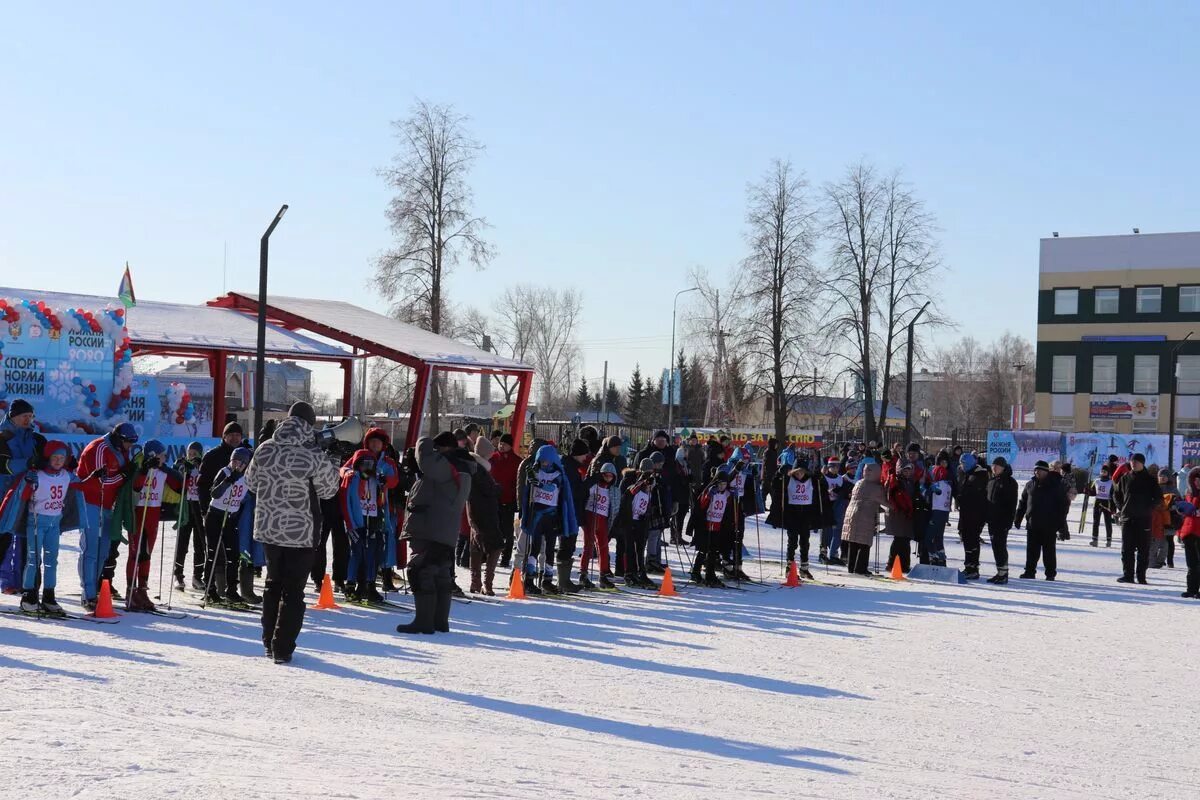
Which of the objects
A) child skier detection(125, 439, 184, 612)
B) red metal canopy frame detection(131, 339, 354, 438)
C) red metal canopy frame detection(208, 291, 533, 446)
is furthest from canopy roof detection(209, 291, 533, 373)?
child skier detection(125, 439, 184, 612)

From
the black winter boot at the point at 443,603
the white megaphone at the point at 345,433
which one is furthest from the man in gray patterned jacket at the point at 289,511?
the white megaphone at the point at 345,433

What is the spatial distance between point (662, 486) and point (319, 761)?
1030cm

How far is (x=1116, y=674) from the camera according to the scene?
1094 cm

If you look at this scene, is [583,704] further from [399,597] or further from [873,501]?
[873,501]

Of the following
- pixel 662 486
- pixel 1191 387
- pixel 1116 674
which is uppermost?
pixel 1191 387

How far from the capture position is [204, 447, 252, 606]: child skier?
12133 mm

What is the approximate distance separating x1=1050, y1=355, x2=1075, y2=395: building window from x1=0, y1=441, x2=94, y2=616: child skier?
2277 inches

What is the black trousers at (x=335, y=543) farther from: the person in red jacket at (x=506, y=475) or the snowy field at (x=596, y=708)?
the person in red jacket at (x=506, y=475)

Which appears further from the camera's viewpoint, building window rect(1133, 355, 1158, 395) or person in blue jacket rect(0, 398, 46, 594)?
building window rect(1133, 355, 1158, 395)

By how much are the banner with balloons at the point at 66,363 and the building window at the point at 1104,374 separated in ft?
161

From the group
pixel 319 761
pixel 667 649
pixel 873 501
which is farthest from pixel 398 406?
pixel 319 761

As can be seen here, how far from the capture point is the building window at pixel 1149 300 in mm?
61188

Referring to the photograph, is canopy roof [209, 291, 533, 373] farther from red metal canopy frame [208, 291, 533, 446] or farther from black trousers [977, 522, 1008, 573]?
black trousers [977, 522, 1008, 573]

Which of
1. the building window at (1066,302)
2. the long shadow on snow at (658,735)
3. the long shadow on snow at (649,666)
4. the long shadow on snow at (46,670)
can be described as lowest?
the long shadow on snow at (649,666)
